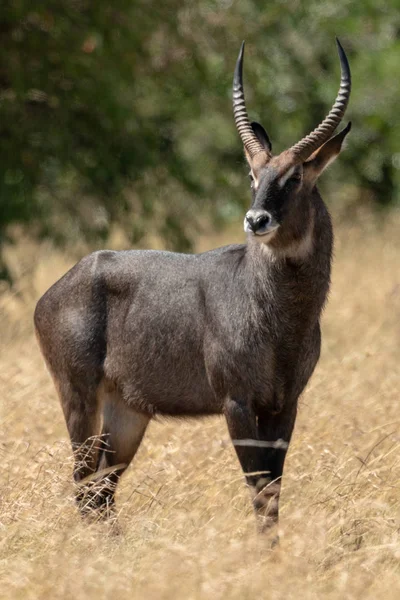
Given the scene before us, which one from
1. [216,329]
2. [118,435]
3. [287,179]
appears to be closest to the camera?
[287,179]

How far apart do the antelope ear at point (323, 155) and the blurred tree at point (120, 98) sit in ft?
17.8

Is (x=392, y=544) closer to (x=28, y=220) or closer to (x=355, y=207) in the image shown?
(x=28, y=220)

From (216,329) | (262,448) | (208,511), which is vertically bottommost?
(208,511)

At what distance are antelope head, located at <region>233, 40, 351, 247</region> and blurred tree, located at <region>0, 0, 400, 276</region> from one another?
5409 millimetres

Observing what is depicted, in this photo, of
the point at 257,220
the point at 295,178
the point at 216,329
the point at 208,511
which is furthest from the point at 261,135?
the point at 208,511

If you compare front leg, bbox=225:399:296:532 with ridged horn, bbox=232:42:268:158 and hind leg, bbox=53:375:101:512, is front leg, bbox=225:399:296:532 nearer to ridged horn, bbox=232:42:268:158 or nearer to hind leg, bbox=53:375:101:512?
hind leg, bbox=53:375:101:512

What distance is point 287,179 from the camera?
526 centimetres

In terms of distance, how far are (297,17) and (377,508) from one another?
7.19m

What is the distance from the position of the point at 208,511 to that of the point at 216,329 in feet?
2.77

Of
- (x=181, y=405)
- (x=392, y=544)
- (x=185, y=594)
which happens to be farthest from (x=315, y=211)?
(x=185, y=594)

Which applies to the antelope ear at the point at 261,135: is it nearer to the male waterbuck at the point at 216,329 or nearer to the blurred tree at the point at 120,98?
the male waterbuck at the point at 216,329

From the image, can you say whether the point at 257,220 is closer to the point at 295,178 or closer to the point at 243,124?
the point at 295,178

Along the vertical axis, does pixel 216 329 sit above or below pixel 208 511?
above

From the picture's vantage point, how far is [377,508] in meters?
5.22
